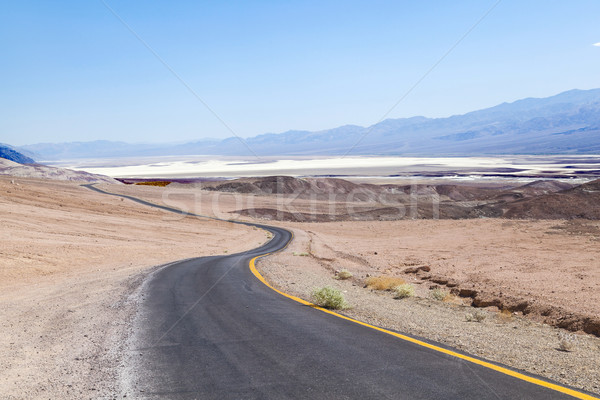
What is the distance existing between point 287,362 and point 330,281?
1064cm

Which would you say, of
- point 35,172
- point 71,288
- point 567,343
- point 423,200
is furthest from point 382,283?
point 35,172

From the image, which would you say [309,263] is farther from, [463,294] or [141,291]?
[141,291]

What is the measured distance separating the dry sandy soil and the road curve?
0.68 metres

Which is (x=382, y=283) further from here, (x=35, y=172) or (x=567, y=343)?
(x=35, y=172)

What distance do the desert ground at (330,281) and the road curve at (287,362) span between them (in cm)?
64

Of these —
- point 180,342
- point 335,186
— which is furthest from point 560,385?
point 335,186

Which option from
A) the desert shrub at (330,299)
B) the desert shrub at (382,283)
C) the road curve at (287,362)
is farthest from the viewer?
the desert shrub at (382,283)

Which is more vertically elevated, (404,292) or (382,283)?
(404,292)

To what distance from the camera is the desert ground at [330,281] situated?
715 centimetres

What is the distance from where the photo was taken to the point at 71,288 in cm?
1388

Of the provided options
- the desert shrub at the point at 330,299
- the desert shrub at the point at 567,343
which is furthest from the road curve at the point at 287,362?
the desert shrub at the point at 567,343

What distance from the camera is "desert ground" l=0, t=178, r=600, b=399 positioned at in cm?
715

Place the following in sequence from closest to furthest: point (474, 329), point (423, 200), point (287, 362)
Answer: point (287, 362) → point (474, 329) → point (423, 200)

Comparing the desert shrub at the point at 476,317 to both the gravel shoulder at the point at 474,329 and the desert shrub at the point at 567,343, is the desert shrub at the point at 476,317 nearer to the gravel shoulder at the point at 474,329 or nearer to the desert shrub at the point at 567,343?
the gravel shoulder at the point at 474,329
